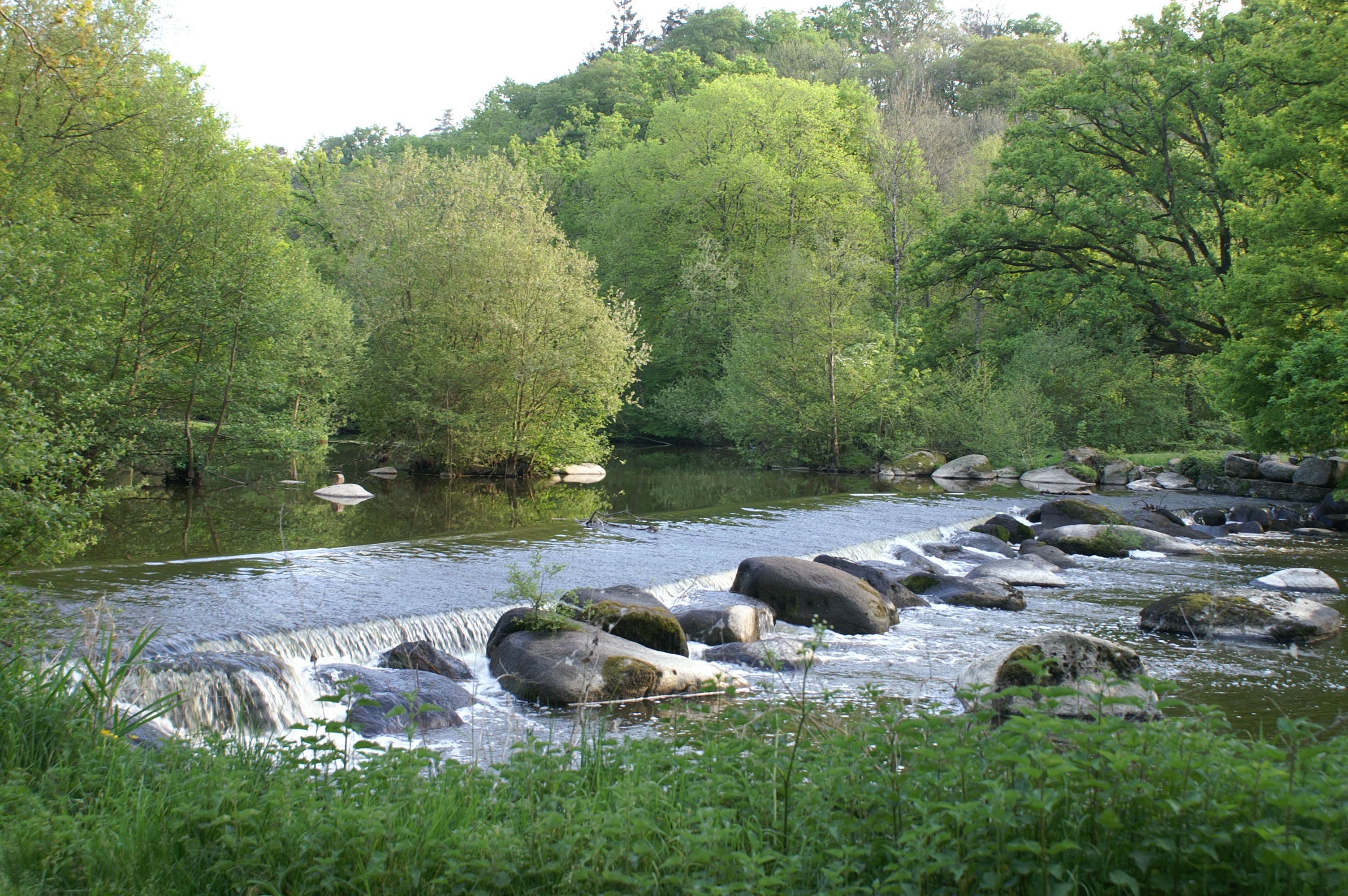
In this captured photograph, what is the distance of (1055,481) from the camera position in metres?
27.2

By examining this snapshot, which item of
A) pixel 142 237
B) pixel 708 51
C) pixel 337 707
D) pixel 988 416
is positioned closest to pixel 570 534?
pixel 337 707

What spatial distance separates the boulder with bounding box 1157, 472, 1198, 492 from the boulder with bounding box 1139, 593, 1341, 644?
15124 mm

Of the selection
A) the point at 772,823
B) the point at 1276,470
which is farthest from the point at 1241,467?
the point at 772,823

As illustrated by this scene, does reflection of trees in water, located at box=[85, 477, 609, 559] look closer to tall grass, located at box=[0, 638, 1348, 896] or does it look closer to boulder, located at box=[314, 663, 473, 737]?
boulder, located at box=[314, 663, 473, 737]

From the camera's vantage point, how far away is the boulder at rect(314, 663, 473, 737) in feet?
23.6

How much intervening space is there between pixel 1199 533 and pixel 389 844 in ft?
Result: 60.2

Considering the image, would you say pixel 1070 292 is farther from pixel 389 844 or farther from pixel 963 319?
pixel 389 844

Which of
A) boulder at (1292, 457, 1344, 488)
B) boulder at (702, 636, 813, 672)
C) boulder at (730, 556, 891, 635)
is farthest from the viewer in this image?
boulder at (1292, 457, 1344, 488)

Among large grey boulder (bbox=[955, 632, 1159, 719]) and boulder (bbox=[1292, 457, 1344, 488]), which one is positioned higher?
large grey boulder (bbox=[955, 632, 1159, 719])

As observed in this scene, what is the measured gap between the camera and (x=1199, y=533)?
17.8 m

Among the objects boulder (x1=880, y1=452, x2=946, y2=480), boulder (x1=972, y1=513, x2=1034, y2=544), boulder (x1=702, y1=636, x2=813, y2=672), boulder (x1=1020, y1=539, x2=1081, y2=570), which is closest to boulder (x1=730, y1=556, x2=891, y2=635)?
boulder (x1=702, y1=636, x2=813, y2=672)

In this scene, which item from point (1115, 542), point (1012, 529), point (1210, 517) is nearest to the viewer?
point (1115, 542)

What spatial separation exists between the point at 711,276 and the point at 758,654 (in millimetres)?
31074

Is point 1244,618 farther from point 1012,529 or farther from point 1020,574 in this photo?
point 1012,529
